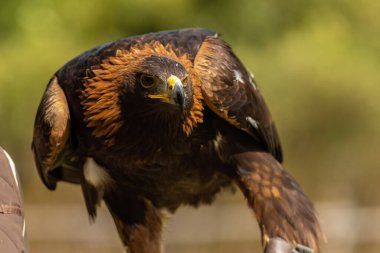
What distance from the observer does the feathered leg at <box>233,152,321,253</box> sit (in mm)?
6469

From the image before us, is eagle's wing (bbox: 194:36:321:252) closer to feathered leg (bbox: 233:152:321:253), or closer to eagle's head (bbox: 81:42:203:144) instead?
feathered leg (bbox: 233:152:321:253)

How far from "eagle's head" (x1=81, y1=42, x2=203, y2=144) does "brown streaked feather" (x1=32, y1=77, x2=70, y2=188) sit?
0.15 meters

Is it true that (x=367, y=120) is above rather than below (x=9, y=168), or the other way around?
below

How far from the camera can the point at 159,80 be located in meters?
5.98

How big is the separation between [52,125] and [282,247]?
163 cm

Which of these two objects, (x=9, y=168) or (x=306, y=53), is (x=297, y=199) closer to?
(x=9, y=168)

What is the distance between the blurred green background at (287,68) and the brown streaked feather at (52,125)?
24.8ft

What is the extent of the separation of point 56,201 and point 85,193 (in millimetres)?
7967

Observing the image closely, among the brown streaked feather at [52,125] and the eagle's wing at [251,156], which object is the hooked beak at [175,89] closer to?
the eagle's wing at [251,156]

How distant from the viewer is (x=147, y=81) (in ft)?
20.1

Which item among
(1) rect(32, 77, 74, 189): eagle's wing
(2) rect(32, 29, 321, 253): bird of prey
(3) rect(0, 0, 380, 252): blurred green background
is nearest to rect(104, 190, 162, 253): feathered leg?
(2) rect(32, 29, 321, 253): bird of prey

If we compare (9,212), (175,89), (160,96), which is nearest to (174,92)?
(175,89)

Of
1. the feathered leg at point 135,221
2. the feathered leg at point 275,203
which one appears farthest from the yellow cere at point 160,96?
the feathered leg at point 135,221

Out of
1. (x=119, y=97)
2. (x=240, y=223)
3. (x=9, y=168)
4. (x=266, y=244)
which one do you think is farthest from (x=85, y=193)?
(x=240, y=223)
